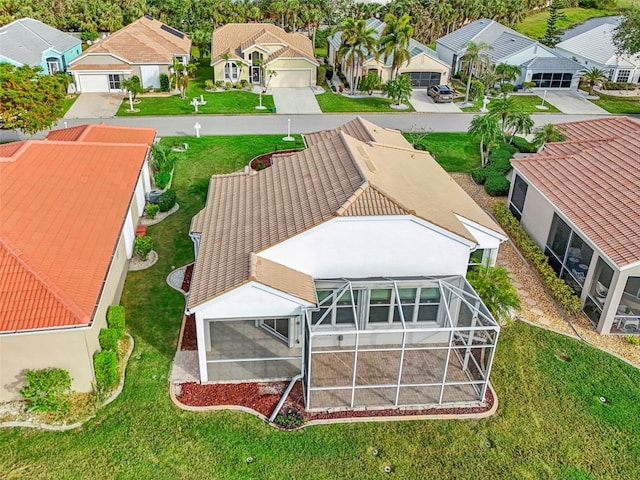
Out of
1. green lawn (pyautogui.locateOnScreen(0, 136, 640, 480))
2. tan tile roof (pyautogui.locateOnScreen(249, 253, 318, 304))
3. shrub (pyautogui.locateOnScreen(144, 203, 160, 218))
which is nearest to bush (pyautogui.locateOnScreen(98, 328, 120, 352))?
green lawn (pyautogui.locateOnScreen(0, 136, 640, 480))

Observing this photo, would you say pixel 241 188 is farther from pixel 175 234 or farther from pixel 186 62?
pixel 186 62

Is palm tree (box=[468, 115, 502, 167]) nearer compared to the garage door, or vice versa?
palm tree (box=[468, 115, 502, 167])

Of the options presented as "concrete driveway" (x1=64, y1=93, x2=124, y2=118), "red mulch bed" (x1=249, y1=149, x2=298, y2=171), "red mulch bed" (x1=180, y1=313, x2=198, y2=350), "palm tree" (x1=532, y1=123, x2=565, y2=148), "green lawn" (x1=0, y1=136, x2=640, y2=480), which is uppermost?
"palm tree" (x1=532, y1=123, x2=565, y2=148)

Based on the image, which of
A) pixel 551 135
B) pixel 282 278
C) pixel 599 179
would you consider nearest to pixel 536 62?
pixel 551 135

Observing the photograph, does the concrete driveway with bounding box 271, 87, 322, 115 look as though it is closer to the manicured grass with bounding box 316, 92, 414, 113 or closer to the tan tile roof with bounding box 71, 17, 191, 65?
the manicured grass with bounding box 316, 92, 414, 113

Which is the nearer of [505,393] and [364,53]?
[505,393]

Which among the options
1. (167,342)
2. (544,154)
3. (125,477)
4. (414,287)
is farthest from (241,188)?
(544,154)

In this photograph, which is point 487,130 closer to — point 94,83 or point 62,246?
point 62,246

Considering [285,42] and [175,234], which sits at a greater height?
[285,42]
